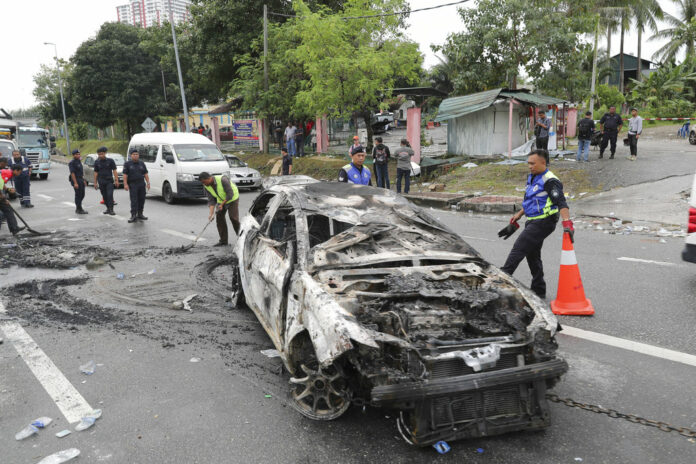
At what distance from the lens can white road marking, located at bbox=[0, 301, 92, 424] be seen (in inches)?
154

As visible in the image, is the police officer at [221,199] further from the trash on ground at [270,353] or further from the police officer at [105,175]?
the police officer at [105,175]

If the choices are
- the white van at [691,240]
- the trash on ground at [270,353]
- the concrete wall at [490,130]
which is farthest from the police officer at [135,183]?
the concrete wall at [490,130]

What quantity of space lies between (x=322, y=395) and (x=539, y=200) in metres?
3.37

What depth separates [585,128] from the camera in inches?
663

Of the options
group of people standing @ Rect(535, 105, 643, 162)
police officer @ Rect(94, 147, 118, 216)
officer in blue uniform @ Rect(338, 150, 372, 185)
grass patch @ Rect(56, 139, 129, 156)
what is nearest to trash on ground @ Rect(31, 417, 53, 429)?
officer in blue uniform @ Rect(338, 150, 372, 185)

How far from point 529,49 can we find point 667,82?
14507mm

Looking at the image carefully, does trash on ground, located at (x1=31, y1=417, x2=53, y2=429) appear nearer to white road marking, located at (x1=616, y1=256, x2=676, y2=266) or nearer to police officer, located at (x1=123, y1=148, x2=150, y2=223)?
white road marking, located at (x1=616, y1=256, x2=676, y2=266)

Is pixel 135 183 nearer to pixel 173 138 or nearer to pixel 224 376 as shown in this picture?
pixel 173 138

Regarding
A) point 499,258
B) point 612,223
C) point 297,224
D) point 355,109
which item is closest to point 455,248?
point 297,224

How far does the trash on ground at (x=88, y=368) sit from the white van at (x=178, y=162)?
11.2 metres

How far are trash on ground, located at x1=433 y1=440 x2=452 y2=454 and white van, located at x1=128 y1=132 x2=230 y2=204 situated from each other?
13.3 meters

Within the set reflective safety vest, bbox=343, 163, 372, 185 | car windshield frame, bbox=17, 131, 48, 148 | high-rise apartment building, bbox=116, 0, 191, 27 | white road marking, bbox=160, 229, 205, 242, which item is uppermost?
high-rise apartment building, bbox=116, 0, 191, 27

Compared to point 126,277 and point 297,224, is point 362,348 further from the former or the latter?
point 126,277

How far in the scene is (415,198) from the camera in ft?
50.7
